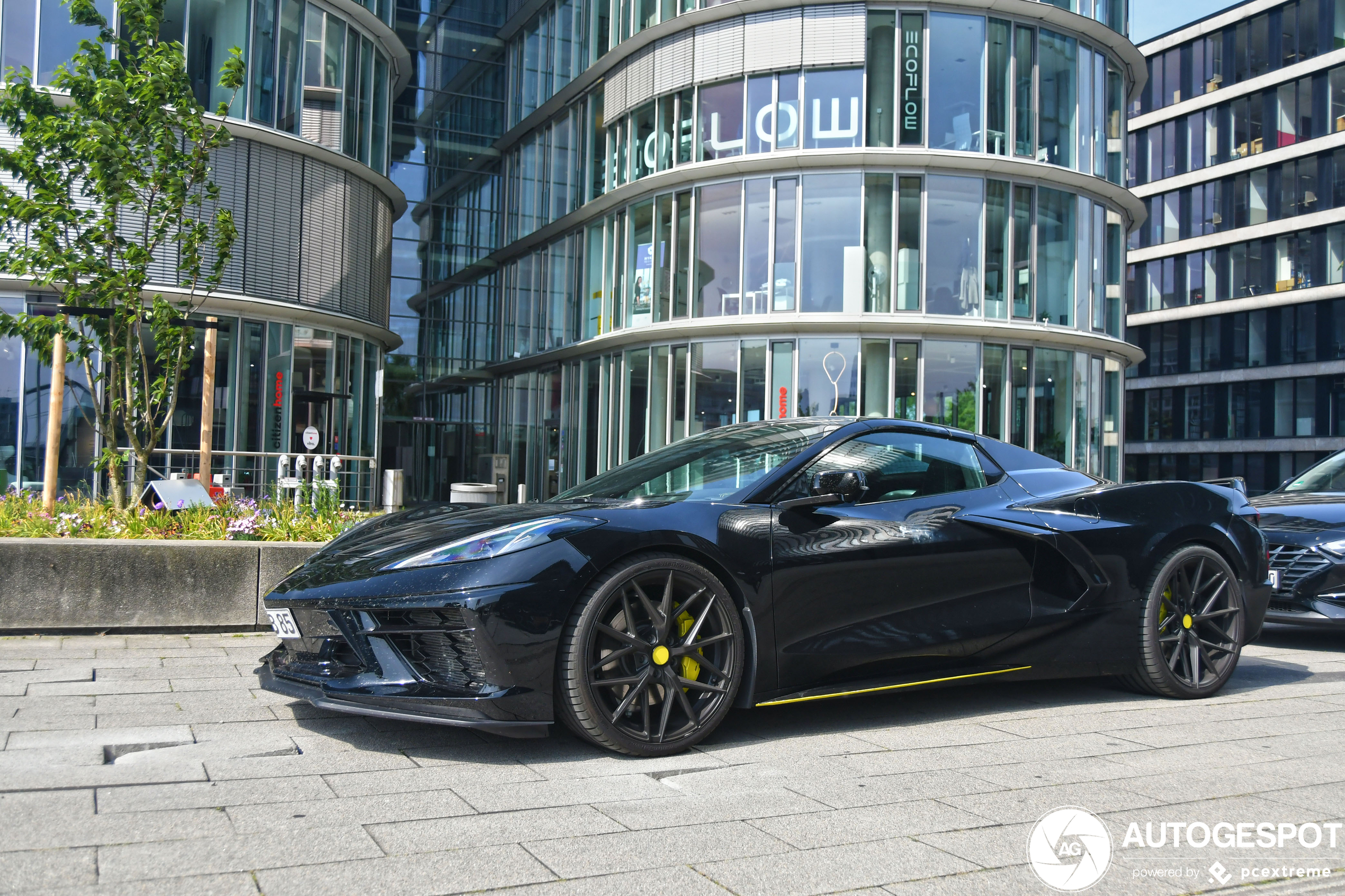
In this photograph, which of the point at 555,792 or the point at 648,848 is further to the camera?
the point at 555,792

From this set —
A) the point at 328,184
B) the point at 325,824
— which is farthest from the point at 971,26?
the point at 325,824

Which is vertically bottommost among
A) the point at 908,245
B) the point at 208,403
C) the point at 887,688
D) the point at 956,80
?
the point at 887,688

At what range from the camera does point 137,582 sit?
6.82m

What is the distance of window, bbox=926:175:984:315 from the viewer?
20828 millimetres

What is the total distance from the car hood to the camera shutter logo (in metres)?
5.09

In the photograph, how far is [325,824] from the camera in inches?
124

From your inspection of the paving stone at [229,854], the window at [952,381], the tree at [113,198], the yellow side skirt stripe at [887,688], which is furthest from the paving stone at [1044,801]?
the window at [952,381]

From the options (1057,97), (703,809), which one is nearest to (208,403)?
(703,809)

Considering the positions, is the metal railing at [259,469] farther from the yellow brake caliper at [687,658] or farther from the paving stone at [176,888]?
the paving stone at [176,888]

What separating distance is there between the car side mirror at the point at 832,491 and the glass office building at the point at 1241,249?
45.2 m

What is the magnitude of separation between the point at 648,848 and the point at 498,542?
1355mm

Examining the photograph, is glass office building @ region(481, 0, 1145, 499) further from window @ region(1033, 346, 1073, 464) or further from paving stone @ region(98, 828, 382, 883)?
paving stone @ region(98, 828, 382, 883)

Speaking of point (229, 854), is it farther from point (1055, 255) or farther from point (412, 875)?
point (1055, 255)

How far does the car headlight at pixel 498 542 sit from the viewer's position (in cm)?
397
